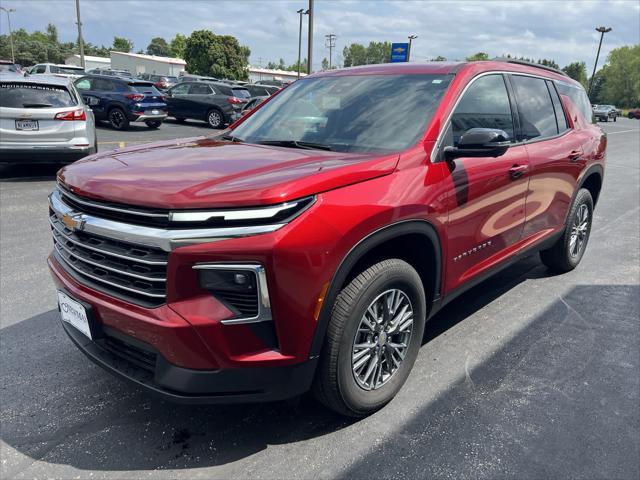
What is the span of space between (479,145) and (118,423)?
96.8 inches

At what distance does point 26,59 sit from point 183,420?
116 meters

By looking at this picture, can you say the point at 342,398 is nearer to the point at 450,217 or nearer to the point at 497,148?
the point at 450,217

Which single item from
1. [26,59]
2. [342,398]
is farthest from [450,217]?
[26,59]

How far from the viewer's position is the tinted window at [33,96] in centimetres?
791

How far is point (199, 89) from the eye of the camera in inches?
794

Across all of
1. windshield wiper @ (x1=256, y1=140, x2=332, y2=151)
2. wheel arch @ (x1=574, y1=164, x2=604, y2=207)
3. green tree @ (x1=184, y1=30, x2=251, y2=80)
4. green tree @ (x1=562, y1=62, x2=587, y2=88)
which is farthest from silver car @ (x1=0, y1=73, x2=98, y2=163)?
green tree @ (x1=562, y1=62, x2=587, y2=88)

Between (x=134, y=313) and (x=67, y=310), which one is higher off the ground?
(x=134, y=313)

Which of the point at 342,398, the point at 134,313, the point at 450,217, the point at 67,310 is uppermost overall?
the point at 450,217

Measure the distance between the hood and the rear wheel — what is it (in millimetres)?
17326

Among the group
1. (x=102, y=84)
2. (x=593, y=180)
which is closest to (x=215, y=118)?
(x=102, y=84)

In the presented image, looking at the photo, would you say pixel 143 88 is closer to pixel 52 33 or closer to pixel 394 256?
pixel 394 256

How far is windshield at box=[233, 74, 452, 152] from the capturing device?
3059mm

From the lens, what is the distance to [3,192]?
770 centimetres

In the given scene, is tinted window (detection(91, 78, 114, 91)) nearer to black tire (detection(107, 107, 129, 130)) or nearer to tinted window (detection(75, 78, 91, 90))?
tinted window (detection(75, 78, 91, 90))
